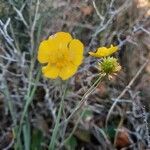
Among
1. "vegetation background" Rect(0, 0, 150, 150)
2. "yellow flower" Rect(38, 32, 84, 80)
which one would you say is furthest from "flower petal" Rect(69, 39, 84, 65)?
"vegetation background" Rect(0, 0, 150, 150)

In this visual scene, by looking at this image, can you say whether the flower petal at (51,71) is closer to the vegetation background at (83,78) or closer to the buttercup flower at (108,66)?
the buttercup flower at (108,66)

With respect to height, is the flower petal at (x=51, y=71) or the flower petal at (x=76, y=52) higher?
the flower petal at (x=76, y=52)

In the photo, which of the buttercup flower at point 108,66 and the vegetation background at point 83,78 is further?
the vegetation background at point 83,78

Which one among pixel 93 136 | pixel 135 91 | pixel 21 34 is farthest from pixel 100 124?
pixel 21 34

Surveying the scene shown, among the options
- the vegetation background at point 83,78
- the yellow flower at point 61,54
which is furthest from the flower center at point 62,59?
the vegetation background at point 83,78

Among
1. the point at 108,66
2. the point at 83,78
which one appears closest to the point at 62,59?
the point at 108,66

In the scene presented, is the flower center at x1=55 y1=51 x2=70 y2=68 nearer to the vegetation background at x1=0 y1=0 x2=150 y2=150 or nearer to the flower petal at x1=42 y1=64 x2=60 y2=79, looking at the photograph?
the flower petal at x1=42 y1=64 x2=60 y2=79

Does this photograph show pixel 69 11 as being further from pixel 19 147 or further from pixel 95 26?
pixel 19 147
